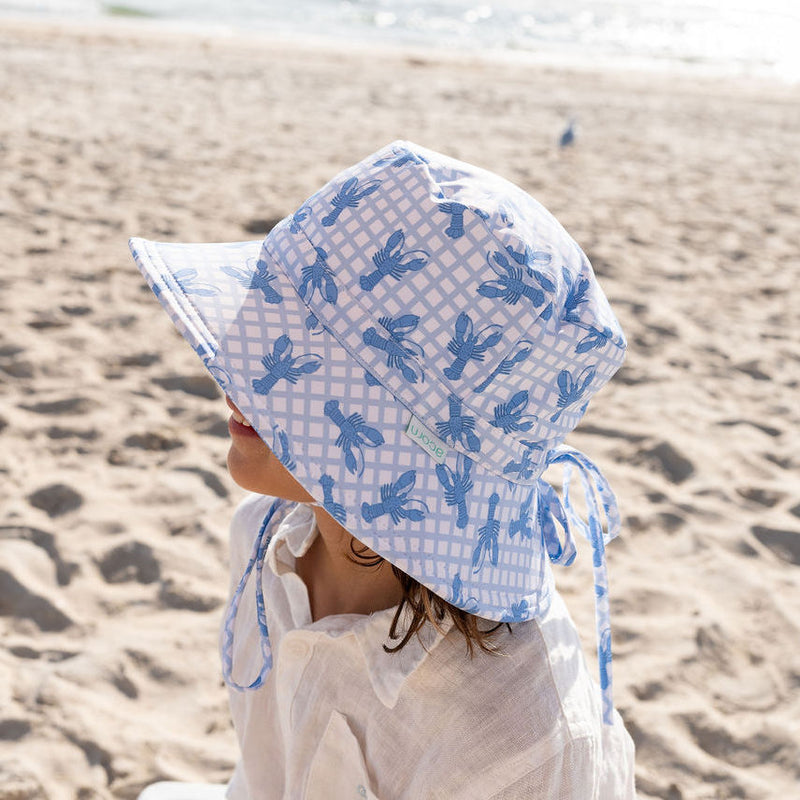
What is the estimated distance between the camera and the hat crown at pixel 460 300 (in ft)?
3.12

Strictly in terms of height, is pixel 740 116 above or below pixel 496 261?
below

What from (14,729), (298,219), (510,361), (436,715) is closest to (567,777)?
(436,715)

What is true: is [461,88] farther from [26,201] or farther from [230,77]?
[26,201]

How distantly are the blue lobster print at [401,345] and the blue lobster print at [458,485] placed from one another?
0.11 metres

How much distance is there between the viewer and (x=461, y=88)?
1062 centimetres

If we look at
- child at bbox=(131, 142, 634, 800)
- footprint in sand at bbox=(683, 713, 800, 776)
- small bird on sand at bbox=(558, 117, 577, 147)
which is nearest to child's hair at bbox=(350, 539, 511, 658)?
child at bbox=(131, 142, 634, 800)

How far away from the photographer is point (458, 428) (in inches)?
38.4

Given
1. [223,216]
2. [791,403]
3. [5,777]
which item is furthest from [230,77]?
[5,777]

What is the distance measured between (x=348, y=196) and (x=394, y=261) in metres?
0.11

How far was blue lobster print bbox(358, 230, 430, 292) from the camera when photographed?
0.96m

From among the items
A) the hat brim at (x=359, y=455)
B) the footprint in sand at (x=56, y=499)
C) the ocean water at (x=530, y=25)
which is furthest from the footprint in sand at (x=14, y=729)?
the ocean water at (x=530, y=25)

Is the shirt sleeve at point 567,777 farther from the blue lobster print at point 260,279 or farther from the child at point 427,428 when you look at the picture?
the blue lobster print at point 260,279

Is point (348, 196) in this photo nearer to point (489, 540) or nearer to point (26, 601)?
point (489, 540)

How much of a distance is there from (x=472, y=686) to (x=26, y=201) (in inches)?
175
